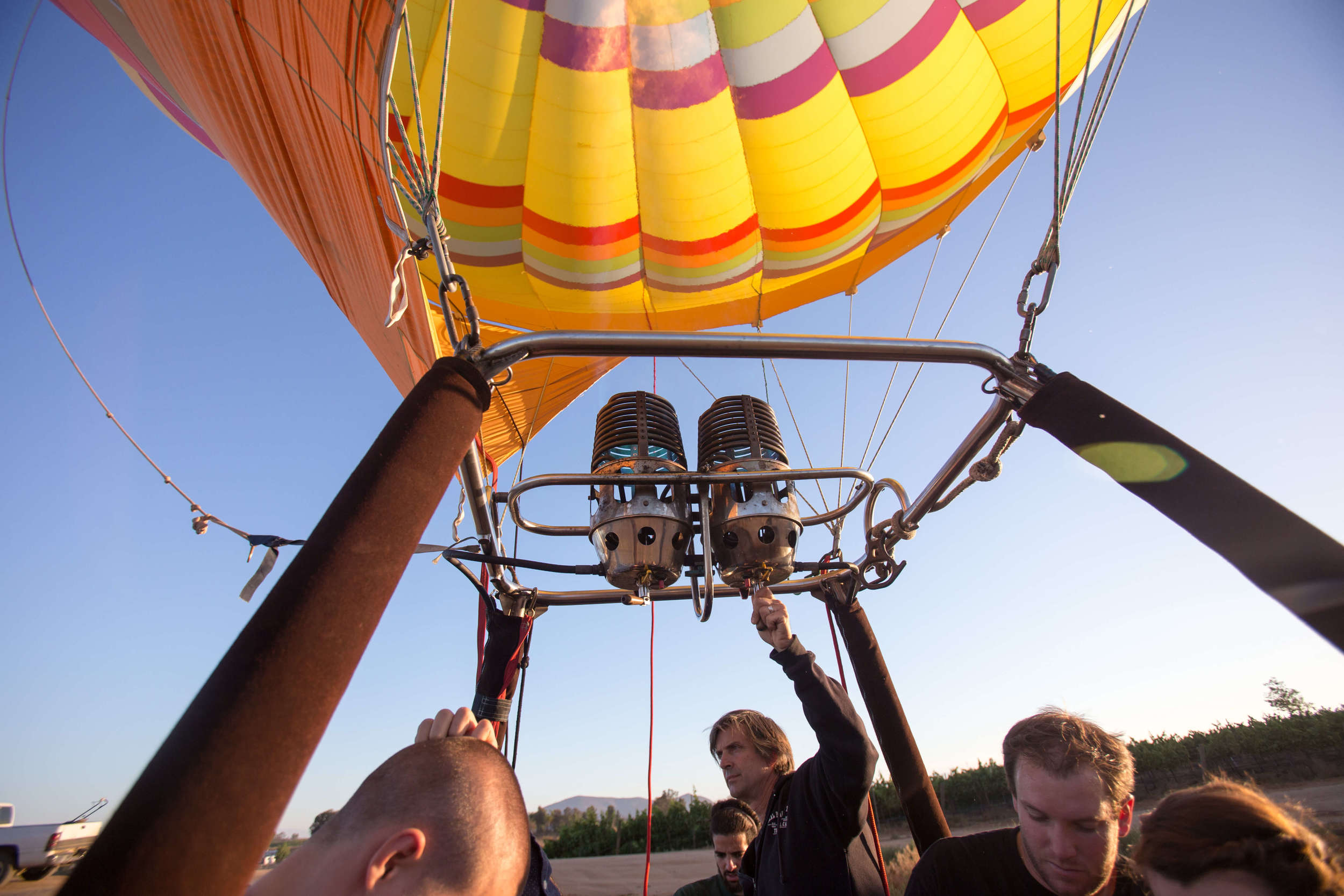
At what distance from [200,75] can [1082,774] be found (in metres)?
2.68

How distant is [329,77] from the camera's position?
5.33 ft

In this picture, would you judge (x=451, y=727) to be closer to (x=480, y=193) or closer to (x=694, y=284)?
(x=480, y=193)

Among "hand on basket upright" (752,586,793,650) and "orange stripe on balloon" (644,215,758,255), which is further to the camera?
"orange stripe on balloon" (644,215,758,255)

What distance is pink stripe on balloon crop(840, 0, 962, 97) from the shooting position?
275 cm

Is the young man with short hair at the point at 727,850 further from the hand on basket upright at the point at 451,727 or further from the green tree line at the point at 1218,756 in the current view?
the green tree line at the point at 1218,756

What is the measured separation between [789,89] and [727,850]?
10.6 feet

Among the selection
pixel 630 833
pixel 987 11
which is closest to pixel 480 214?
pixel 987 11

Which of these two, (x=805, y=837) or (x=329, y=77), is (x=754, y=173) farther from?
(x=805, y=837)

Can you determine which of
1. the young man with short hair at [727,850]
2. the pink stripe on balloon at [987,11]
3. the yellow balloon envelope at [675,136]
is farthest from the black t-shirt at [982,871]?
the pink stripe on balloon at [987,11]

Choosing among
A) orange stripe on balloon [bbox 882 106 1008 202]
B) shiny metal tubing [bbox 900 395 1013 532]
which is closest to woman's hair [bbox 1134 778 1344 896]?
shiny metal tubing [bbox 900 395 1013 532]

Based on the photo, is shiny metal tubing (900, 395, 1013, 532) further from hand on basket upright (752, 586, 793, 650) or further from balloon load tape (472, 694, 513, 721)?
balloon load tape (472, 694, 513, 721)

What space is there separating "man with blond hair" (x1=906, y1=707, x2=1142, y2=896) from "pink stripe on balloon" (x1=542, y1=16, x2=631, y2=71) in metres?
2.68

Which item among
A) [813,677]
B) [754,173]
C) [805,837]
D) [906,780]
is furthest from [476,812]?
[754,173]

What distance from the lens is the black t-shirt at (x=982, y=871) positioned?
1.34 metres
